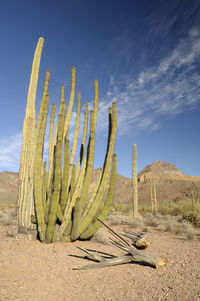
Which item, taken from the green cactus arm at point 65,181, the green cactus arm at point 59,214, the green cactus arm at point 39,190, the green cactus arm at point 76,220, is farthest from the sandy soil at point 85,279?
the green cactus arm at point 65,181

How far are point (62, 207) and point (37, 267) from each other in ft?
8.61

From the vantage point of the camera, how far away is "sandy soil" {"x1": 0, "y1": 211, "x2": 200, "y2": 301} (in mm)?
3502

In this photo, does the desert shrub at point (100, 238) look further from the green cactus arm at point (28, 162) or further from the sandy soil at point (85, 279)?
the green cactus arm at point (28, 162)

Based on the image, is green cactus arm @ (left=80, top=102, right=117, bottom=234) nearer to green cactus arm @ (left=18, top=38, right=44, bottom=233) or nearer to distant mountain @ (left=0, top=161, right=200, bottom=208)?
green cactus arm @ (left=18, top=38, right=44, bottom=233)

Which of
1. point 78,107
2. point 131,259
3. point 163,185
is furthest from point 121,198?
point 131,259

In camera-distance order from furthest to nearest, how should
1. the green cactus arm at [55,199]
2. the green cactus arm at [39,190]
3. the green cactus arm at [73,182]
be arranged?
the green cactus arm at [73,182] < the green cactus arm at [39,190] < the green cactus arm at [55,199]

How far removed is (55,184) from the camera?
6660 mm

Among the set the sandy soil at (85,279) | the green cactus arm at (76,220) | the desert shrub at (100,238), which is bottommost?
the sandy soil at (85,279)

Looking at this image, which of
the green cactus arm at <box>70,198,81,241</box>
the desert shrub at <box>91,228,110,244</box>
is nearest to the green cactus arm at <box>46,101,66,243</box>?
the green cactus arm at <box>70,198,81,241</box>

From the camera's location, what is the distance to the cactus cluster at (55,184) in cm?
683

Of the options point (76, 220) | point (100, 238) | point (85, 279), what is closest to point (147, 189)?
point (100, 238)

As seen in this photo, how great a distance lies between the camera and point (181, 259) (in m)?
5.50

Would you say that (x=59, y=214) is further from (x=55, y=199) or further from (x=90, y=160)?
(x=90, y=160)

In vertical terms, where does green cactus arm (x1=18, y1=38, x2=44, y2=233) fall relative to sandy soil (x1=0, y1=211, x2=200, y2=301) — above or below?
above
